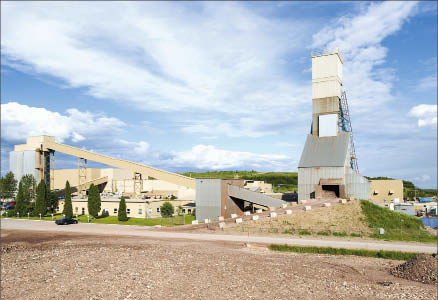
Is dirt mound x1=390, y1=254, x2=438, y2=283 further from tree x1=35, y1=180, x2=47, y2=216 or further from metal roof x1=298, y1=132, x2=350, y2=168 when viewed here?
tree x1=35, y1=180, x2=47, y2=216

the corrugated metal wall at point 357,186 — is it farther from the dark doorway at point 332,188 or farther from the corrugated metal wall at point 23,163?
the corrugated metal wall at point 23,163

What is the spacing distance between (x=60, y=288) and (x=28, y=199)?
5221 cm

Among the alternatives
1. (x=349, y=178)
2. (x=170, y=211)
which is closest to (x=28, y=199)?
(x=170, y=211)

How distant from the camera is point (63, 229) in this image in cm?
4584

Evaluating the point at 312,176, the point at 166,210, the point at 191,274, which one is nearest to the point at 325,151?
the point at 312,176

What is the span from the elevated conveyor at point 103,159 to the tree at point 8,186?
734 cm

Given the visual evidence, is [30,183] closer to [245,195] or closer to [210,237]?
[245,195]

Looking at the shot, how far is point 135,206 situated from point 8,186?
4012cm

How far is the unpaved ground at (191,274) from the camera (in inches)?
821

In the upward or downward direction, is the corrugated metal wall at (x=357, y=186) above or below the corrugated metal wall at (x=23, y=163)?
below

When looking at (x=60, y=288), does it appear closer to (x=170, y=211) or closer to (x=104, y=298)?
(x=104, y=298)

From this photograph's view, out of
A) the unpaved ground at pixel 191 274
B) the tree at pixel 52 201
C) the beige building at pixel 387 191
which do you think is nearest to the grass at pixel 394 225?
the unpaved ground at pixel 191 274

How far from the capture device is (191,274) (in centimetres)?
2400

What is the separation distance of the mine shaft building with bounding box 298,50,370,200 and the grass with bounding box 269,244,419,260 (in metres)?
22.8
